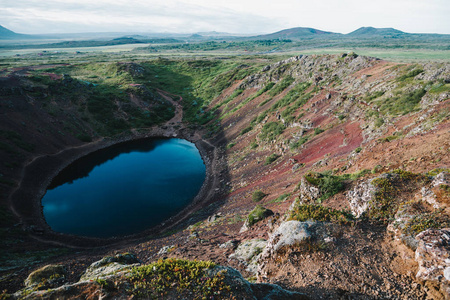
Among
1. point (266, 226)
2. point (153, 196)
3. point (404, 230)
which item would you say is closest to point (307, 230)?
point (404, 230)

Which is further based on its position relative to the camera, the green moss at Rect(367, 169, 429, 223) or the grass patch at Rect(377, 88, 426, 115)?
the grass patch at Rect(377, 88, 426, 115)

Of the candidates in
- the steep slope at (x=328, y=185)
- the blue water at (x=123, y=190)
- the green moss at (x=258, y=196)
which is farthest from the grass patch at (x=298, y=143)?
the blue water at (x=123, y=190)

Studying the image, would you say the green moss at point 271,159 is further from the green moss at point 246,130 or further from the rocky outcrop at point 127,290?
the rocky outcrop at point 127,290

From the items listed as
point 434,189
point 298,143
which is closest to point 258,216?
point 434,189

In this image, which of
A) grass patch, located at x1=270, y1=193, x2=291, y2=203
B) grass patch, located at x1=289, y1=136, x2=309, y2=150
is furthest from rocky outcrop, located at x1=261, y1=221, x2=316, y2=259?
grass patch, located at x1=289, y1=136, x2=309, y2=150

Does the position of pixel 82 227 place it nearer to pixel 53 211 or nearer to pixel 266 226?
pixel 53 211

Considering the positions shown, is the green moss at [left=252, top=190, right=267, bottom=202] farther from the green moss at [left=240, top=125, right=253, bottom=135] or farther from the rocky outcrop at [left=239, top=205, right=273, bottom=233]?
the green moss at [left=240, top=125, right=253, bottom=135]
